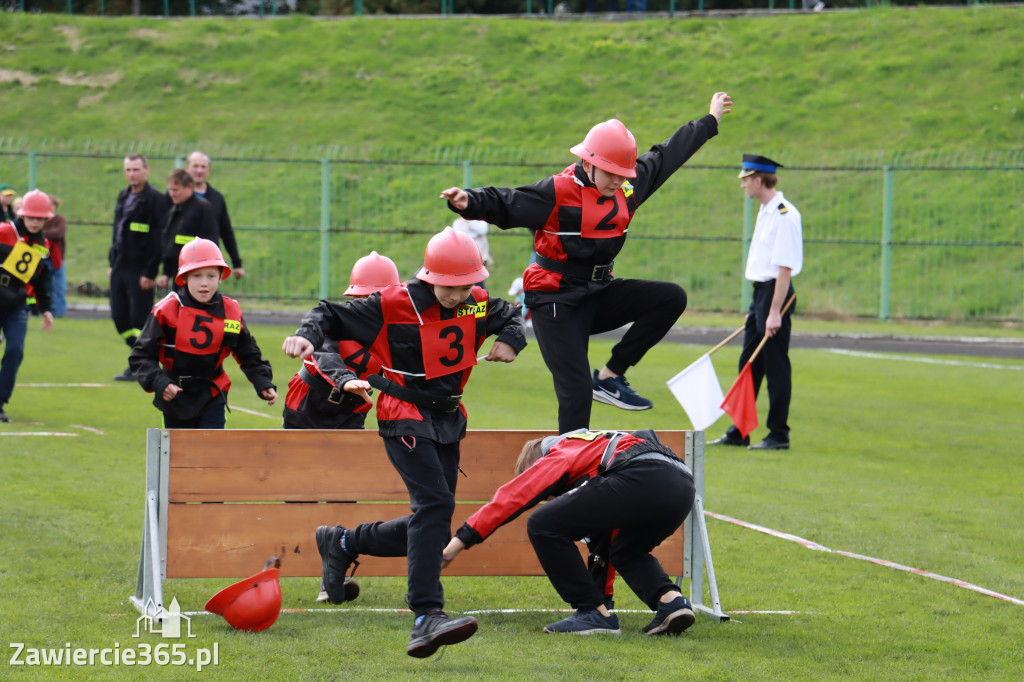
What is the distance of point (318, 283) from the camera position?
2394 centimetres

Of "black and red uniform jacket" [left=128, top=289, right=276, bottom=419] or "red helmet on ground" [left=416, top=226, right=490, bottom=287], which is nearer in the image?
"red helmet on ground" [left=416, top=226, right=490, bottom=287]

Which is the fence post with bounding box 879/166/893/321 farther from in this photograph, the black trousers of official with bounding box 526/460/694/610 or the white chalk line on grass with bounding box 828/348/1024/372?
the black trousers of official with bounding box 526/460/694/610

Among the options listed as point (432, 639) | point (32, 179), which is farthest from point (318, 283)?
point (432, 639)

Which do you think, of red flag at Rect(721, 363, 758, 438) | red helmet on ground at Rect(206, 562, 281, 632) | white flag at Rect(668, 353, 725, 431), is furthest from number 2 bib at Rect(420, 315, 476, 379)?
red flag at Rect(721, 363, 758, 438)

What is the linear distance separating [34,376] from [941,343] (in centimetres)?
1372

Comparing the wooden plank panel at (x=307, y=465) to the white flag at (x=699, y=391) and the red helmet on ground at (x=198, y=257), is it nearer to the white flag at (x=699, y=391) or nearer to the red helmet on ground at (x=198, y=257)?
the red helmet on ground at (x=198, y=257)

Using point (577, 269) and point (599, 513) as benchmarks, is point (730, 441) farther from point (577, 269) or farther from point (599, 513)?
point (599, 513)

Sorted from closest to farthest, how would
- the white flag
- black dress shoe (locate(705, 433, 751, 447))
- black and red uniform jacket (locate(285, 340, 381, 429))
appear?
1. black and red uniform jacket (locate(285, 340, 381, 429))
2. the white flag
3. black dress shoe (locate(705, 433, 751, 447))

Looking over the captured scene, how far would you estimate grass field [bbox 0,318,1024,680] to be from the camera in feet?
16.4

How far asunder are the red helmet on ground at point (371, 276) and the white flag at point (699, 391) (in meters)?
2.66

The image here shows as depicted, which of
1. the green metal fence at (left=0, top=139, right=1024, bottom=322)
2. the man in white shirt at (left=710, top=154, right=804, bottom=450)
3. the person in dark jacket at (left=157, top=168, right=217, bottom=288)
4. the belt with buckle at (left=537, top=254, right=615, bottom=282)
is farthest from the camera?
the green metal fence at (left=0, top=139, right=1024, bottom=322)

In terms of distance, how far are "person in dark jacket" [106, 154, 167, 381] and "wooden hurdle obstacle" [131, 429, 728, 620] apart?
7.26 meters

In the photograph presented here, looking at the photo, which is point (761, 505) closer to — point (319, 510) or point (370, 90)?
point (319, 510)

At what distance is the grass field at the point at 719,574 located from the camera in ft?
16.4
